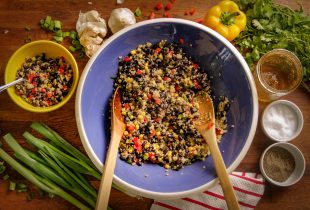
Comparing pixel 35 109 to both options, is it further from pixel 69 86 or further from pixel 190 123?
pixel 190 123

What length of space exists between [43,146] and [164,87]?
60 centimetres

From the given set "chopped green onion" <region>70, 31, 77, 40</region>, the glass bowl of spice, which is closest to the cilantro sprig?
the glass bowl of spice

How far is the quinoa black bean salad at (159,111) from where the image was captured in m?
1.62

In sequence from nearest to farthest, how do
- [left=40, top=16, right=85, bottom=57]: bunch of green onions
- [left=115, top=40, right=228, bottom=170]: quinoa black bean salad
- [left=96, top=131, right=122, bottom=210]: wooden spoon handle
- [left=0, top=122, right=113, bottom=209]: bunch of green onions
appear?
[left=96, top=131, right=122, bottom=210]: wooden spoon handle → [left=115, top=40, right=228, bottom=170]: quinoa black bean salad → [left=0, top=122, right=113, bottom=209]: bunch of green onions → [left=40, top=16, right=85, bottom=57]: bunch of green onions

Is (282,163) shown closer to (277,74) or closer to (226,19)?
(277,74)

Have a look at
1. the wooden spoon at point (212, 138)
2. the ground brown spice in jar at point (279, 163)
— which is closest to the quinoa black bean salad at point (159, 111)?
the wooden spoon at point (212, 138)

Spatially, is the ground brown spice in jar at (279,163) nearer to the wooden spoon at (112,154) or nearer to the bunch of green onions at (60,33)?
the wooden spoon at (112,154)

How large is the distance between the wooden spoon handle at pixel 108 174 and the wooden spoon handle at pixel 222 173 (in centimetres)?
36

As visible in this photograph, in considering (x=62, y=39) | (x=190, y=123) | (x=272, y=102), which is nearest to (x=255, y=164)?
(x=272, y=102)

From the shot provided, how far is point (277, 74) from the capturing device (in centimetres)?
185

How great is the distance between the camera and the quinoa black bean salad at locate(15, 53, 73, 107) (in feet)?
5.74

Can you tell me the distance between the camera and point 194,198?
1.79 m

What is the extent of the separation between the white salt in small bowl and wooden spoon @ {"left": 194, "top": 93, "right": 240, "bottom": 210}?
32 cm

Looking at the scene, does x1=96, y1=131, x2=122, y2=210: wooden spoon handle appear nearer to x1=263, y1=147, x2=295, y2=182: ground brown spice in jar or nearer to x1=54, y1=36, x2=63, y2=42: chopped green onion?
x1=54, y1=36, x2=63, y2=42: chopped green onion
